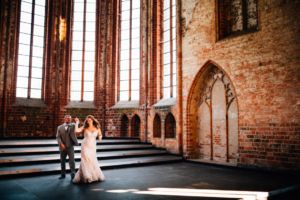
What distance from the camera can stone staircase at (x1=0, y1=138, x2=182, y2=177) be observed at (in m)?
6.51

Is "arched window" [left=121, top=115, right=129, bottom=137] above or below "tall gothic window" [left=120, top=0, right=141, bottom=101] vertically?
below

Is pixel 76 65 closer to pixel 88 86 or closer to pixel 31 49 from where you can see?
Answer: pixel 88 86

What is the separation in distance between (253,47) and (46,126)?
9.44 metres

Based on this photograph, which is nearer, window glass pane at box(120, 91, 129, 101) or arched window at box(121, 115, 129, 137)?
arched window at box(121, 115, 129, 137)

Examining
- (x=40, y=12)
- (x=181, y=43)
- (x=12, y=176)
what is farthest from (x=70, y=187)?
(x=40, y=12)

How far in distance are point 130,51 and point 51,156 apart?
274 inches

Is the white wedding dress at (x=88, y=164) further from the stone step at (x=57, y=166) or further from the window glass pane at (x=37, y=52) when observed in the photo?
the window glass pane at (x=37, y=52)

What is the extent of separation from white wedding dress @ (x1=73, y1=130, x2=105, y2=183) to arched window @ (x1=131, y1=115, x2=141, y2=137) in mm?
6231

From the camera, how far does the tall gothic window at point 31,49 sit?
38.0 feet

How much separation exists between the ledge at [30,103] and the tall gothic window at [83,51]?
1.48 meters

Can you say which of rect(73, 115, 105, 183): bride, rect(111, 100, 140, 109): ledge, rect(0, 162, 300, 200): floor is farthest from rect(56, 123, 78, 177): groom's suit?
rect(111, 100, 140, 109): ledge

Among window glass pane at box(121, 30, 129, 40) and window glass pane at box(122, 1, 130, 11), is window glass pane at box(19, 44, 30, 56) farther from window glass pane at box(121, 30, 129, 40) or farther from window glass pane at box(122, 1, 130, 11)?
window glass pane at box(122, 1, 130, 11)

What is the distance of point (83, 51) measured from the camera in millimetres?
12805

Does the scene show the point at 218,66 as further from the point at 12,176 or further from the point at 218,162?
the point at 12,176
